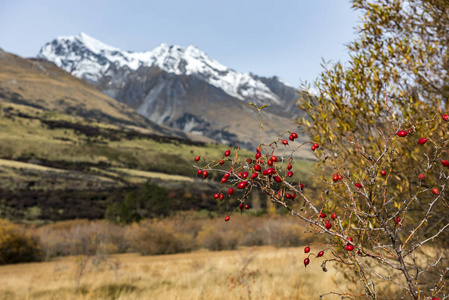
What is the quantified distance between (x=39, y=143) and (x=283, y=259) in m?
101

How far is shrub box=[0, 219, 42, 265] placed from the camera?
849 inches

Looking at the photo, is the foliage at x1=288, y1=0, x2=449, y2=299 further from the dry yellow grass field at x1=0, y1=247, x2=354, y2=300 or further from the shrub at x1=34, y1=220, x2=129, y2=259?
the shrub at x1=34, y1=220, x2=129, y2=259

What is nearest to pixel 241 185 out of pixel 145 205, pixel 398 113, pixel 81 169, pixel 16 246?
pixel 398 113

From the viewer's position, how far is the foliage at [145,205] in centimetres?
3725

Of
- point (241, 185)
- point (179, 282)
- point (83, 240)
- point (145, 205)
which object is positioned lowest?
point (83, 240)

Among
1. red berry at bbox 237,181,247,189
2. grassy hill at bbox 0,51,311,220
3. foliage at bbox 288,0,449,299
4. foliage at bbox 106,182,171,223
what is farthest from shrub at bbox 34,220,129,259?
red berry at bbox 237,181,247,189

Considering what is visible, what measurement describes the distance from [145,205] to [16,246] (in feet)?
58.9

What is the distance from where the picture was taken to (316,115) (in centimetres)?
703

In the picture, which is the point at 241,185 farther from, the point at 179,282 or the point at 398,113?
the point at 179,282

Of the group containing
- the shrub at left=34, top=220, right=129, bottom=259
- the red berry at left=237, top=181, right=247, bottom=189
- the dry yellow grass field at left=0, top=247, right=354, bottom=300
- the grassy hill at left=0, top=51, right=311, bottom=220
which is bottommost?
the grassy hill at left=0, top=51, right=311, bottom=220

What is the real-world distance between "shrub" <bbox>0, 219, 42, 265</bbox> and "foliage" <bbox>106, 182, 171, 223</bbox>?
39.3 ft

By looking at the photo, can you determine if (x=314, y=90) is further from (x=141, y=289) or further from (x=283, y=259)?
(x=283, y=259)

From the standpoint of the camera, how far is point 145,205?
130 feet

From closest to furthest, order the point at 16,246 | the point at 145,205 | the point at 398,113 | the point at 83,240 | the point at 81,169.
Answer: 1. the point at 398,113
2. the point at 16,246
3. the point at 83,240
4. the point at 145,205
5. the point at 81,169
